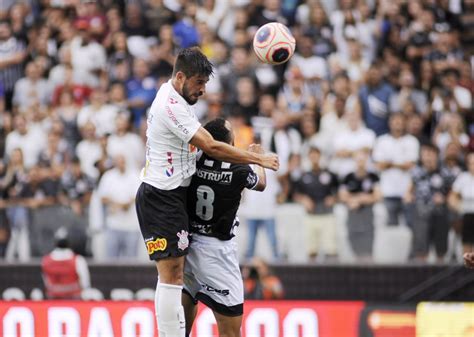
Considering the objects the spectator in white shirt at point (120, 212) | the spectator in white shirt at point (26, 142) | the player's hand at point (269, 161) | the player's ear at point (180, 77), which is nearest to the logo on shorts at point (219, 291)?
the player's hand at point (269, 161)

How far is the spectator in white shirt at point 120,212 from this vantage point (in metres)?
15.8

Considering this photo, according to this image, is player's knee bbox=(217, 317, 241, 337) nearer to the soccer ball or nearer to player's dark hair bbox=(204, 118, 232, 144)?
player's dark hair bbox=(204, 118, 232, 144)

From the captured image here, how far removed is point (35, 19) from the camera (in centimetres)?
2005

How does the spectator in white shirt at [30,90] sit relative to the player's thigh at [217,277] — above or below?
above

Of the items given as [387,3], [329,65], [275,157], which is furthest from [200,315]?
[387,3]

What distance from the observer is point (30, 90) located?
61.1ft

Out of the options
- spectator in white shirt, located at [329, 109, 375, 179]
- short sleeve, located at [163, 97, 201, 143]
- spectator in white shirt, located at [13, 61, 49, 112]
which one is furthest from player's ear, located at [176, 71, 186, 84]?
spectator in white shirt, located at [13, 61, 49, 112]

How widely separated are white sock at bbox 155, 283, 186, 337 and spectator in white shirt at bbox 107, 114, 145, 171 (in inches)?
291

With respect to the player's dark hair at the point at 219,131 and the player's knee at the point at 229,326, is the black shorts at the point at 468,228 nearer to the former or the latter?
the player's knee at the point at 229,326

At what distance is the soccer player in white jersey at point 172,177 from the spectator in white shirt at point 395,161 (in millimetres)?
6328

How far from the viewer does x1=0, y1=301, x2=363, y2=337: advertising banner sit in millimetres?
12977

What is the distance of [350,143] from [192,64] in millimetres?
7427

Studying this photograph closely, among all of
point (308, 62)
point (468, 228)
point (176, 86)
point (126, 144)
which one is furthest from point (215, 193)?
point (308, 62)

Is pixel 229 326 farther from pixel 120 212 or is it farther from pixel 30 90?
pixel 30 90
